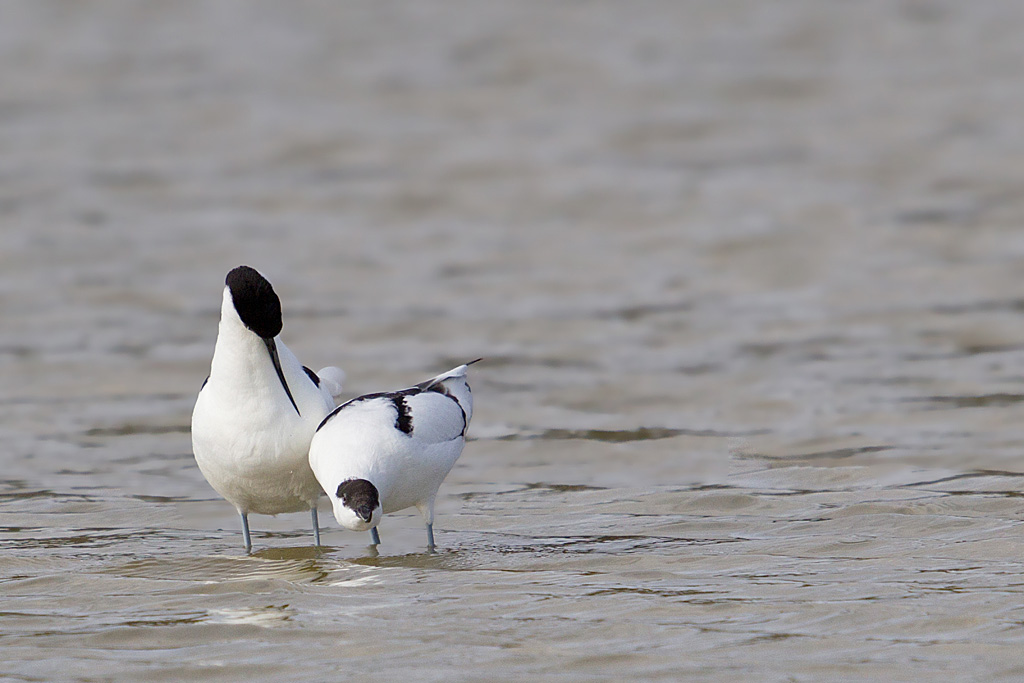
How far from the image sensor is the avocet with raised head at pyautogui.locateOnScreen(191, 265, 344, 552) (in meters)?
7.70

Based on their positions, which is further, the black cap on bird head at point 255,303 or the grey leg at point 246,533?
the grey leg at point 246,533

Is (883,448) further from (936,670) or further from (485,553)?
(936,670)

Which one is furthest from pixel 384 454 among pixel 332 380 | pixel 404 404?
pixel 332 380

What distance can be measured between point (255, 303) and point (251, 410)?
1.88ft

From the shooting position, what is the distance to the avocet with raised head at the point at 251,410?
7.70 metres

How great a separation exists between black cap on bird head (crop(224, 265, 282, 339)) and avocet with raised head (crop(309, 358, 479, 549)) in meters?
0.59

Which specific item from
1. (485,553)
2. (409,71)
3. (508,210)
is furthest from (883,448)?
(409,71)

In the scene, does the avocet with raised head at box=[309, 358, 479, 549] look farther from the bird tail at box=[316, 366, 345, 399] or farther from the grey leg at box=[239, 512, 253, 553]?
the bird tail at box=[316, 366, 345, 399]

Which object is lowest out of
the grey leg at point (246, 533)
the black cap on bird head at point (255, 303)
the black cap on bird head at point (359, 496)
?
the grey leg at point (246, 533)

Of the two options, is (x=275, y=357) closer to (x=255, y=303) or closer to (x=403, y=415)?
(x=255, y=303)

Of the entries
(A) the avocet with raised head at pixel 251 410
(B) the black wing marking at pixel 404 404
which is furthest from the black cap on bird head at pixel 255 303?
(B) the black wing marking at pixel 404 404

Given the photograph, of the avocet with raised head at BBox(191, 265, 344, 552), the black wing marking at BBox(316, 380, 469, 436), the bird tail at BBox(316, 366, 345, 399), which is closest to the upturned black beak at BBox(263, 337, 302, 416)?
the avocet with raised head at BBox(191, 265, 344, 552)

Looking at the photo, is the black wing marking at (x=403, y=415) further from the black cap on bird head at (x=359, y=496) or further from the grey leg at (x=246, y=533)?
the grey leg at (x=246, y=533)

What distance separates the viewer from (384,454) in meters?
7.55
